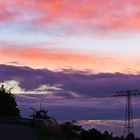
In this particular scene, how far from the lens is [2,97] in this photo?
246ft

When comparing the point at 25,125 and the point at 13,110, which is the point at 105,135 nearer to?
the point at 13,110

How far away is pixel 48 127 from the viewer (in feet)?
133

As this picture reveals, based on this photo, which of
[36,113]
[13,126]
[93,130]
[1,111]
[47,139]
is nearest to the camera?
[13,126]

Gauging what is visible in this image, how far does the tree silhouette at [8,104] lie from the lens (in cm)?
7031

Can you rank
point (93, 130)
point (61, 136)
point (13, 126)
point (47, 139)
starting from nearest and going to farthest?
point (13, 126) < point (47, 139) < point (61, 136) < point (93, 130)

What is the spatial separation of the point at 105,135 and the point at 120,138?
2.83m

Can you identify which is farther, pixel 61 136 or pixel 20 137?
pixel 61 136

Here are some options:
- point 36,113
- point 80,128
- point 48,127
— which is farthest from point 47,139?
point 80,128

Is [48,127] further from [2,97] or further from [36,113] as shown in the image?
[36,113]

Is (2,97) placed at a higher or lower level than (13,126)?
higher

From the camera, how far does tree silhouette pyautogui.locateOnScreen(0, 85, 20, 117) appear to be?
231 feet

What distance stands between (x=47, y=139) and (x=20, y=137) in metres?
3.57

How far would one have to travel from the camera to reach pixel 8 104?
72938 millimetres

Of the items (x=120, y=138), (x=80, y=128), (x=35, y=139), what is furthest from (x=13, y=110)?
(x=35, y=139)
